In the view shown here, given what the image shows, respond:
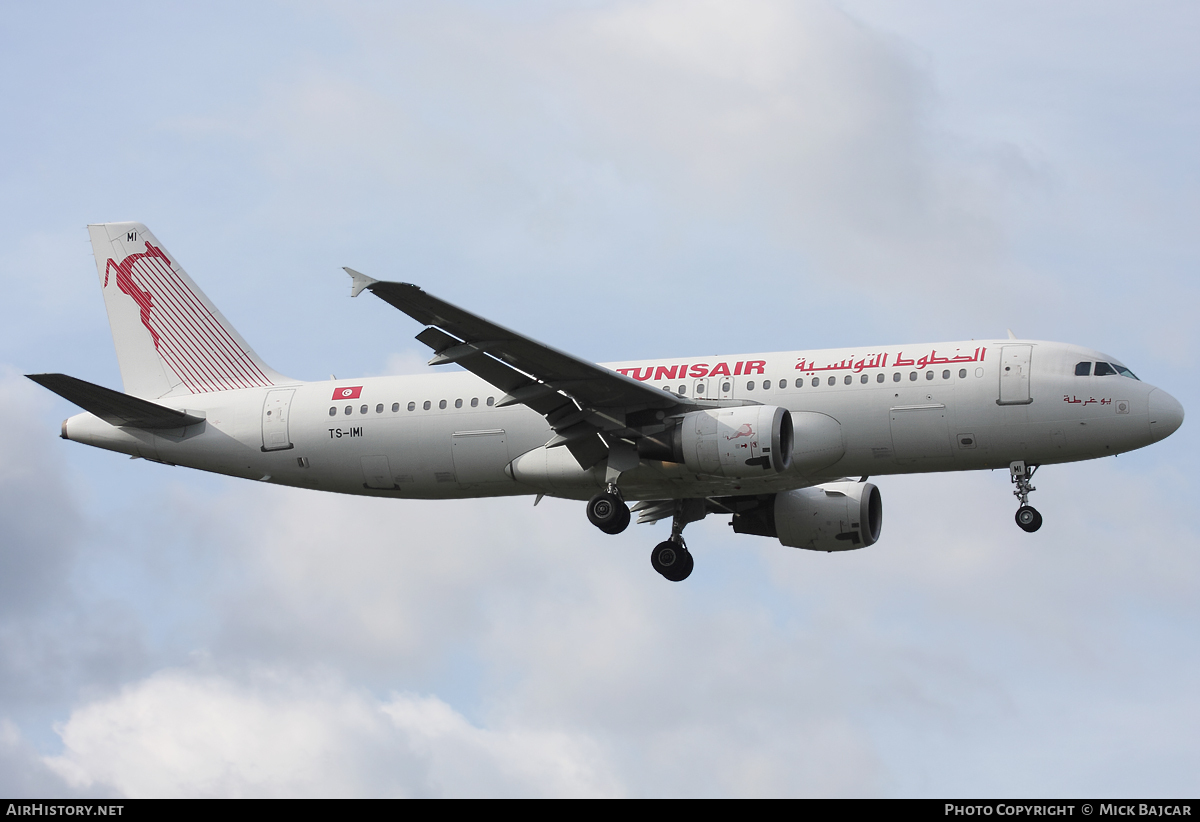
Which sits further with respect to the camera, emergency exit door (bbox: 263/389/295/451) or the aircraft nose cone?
emergency exit door (bbox: 263/389/295/451)

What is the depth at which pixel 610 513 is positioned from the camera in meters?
38.2

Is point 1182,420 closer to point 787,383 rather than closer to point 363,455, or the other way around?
point 787,383

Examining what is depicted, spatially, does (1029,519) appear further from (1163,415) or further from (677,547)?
(677,547)

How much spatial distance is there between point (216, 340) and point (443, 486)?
9592mm

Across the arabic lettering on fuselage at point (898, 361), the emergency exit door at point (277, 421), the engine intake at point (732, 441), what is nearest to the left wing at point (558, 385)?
the engine intake at point (732, 441)

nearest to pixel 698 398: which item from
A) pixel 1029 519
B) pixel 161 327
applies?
pixel 1029 519

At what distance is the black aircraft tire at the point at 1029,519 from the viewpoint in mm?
37219

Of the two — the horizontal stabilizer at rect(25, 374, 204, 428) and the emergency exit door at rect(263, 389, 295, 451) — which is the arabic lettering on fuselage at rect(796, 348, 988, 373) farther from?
the horizontal stabilizer at rect(25, 374, 204, 428)

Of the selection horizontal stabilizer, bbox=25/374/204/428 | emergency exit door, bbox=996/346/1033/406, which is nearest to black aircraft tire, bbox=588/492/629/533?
emergency exit door, bbox=996/346/1033/406

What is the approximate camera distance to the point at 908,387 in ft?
121

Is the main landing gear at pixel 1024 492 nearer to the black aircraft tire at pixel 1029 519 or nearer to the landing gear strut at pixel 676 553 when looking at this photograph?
the black aircraft tire at pixel 1029 519

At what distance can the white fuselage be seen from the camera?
1446 inches

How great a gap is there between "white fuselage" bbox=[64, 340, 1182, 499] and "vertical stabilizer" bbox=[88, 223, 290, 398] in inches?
39.2

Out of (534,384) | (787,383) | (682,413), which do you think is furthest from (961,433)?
(534,384)
